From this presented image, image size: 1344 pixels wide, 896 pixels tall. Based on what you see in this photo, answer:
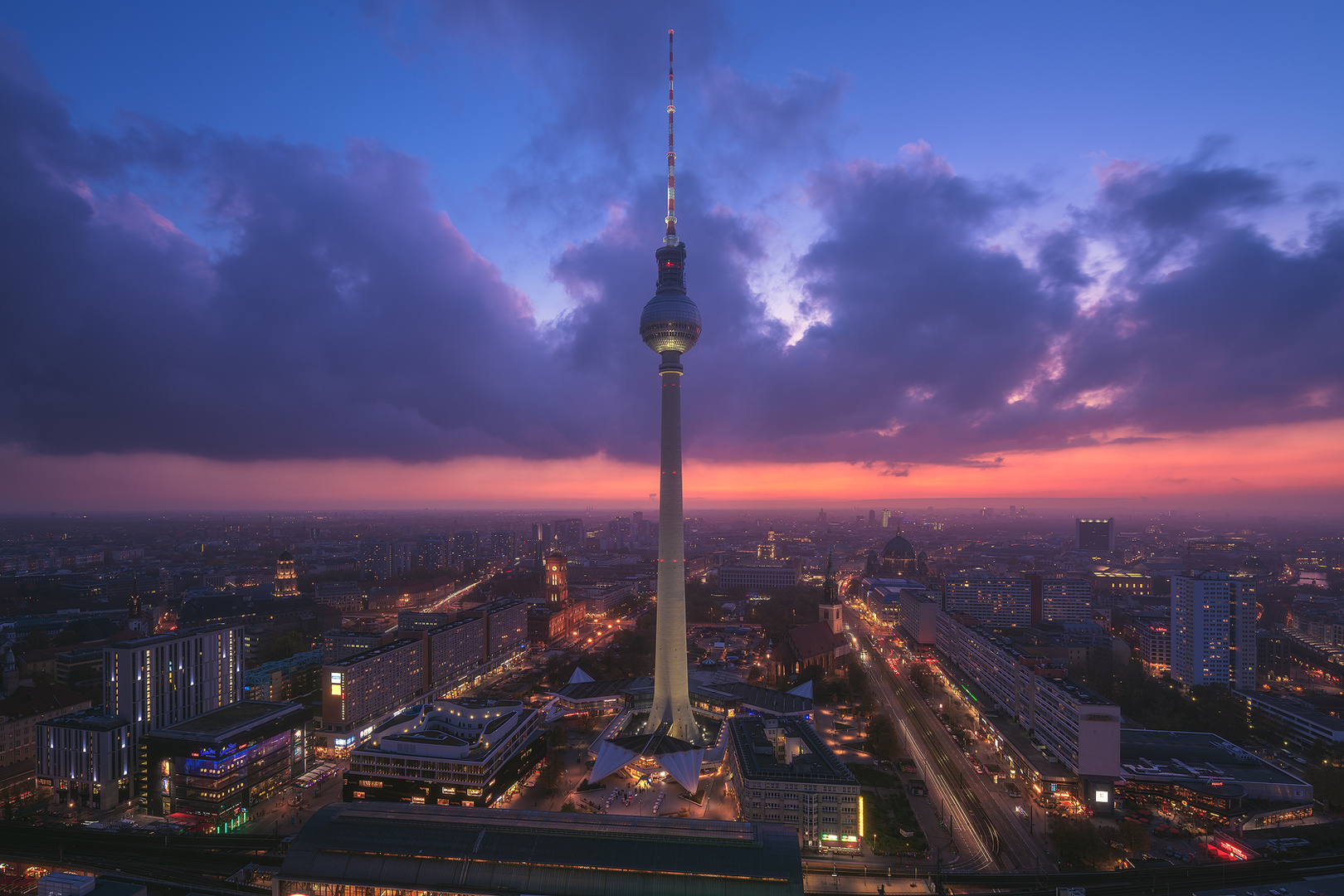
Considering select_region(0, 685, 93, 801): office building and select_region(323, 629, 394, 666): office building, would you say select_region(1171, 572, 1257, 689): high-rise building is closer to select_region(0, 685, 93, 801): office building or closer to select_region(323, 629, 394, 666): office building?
select_region(323, 629, 394, 666): office building

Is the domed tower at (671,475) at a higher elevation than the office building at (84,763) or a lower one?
higher

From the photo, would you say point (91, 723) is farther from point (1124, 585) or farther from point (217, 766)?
point (1124, 585)

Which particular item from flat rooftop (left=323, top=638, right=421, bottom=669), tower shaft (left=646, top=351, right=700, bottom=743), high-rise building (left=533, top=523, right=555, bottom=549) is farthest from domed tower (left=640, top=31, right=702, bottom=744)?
high-rise building (left=533, top=523, right=555, bottom=549)

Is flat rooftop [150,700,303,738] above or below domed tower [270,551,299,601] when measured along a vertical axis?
above

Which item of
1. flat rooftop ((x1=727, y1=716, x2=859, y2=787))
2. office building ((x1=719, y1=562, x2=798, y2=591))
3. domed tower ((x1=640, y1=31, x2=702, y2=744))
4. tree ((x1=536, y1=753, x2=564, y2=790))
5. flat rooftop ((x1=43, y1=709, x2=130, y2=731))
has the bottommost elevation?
office building ((x1=719, y1=562, x2=798, y2=591))

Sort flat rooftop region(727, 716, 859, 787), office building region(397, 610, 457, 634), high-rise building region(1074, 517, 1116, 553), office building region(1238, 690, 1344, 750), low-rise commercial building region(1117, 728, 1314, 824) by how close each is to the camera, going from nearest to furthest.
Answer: flat rooftop region(727, 716, 859, 787), low-rise commercial building region(1117, 728, 1314, 824), office building region(1238, 690, 1344, 750), office building region(397, 610, 457, 634), high-rise building region(1074, 517, 1116, 553)

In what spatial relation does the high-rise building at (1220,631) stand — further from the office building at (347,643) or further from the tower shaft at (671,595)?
the office building at (347,643)

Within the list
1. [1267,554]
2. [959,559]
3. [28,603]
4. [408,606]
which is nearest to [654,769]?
[408,606]

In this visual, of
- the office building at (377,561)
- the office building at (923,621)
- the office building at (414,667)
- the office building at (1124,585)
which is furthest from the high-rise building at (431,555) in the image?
the office building at (1124,585)
